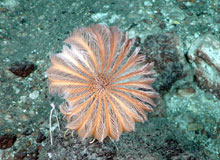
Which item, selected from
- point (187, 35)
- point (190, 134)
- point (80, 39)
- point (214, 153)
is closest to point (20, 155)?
point (80, 39)

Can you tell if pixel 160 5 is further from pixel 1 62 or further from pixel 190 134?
pixel 1 62

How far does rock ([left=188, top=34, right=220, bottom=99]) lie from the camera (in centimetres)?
203

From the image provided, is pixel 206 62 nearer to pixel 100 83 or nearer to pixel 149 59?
pixel 149 59

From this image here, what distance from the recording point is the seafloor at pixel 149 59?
187 cm

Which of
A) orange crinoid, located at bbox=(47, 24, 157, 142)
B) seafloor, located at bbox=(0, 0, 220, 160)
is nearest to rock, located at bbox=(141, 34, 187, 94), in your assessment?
seafloor, located at bbox=(0, 0, 220, 160)

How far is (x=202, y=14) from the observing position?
2373 mm

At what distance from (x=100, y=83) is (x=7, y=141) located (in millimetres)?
846

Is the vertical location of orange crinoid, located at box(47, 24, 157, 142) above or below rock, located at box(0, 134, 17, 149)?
above

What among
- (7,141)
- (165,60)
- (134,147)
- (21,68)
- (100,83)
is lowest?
(134,147)

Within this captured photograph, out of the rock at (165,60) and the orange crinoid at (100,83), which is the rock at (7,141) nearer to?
the orange crinoid at (100,83)

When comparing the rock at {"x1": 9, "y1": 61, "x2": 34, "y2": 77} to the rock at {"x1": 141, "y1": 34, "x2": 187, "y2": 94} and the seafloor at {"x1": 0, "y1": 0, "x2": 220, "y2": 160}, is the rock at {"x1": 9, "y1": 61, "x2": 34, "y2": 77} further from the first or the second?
the rock at {"x1": 141, "y1": 34, "x2": 187, "y2": 94}

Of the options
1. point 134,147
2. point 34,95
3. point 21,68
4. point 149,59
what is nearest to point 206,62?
point 149,59

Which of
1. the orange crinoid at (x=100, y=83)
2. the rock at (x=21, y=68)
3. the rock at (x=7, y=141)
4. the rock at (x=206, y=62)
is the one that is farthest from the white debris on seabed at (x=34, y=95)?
the rock at (x=206, y=62)

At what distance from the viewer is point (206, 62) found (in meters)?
2.06
